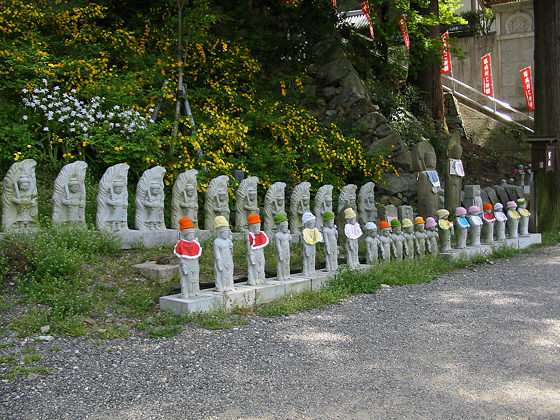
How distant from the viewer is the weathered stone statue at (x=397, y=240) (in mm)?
9086

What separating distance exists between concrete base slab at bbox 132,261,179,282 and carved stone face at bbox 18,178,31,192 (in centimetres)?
187

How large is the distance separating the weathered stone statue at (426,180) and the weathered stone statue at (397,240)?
211 cm

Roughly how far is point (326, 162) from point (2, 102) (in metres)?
6.43

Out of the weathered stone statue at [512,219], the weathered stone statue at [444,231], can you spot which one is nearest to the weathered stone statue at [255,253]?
the weathered stone statue at [444,231]

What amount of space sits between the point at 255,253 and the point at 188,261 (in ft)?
3.33

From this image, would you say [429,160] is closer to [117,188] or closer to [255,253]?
[255,253]

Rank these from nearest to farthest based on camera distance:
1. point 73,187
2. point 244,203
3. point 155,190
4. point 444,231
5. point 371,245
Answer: point 73,187 → point 371,245 → point 155,190 → point 244,203 → point 444,231

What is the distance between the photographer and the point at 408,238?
9352mm

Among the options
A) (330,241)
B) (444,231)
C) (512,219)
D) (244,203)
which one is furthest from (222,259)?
(512,219)

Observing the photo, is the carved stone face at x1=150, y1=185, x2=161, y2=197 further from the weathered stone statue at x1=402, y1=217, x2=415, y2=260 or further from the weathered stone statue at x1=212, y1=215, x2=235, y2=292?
the weathered stone statue at x1=402, y1=217, x2=415, y2=260

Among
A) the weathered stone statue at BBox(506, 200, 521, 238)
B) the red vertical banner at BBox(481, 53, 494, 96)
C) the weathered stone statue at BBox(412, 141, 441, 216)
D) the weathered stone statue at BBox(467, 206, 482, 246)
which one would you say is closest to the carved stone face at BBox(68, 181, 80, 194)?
the weathered stone statue at BBox(412, 141, 441, 216)

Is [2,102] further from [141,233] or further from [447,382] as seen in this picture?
[447,382]

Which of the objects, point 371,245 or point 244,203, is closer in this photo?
point 371,245

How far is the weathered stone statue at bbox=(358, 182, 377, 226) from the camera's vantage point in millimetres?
11367
